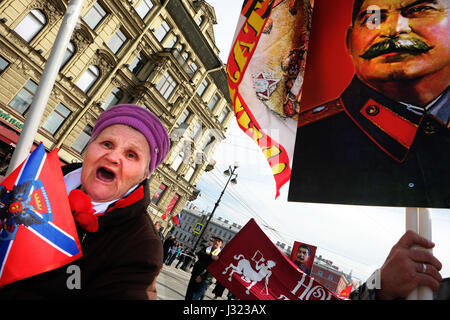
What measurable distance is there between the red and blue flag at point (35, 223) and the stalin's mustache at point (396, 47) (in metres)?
2.13

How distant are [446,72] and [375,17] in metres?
0.69

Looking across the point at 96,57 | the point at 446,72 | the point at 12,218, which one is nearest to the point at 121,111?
the point at 12,218

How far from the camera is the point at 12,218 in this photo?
1.16m

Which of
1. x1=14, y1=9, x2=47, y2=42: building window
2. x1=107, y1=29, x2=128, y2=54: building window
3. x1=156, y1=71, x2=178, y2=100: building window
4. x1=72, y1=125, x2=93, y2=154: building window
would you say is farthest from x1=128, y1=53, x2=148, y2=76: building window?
x1=14, y1=9, x2=47, y2=42: building window

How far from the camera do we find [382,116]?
5.25 ft

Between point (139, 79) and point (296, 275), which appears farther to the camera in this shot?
point (139, 79)

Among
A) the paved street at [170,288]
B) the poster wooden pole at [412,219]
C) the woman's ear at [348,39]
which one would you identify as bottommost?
the paved street at [170,288]

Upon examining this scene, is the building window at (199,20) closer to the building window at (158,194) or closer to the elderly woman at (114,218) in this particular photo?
the building window at (158,194)

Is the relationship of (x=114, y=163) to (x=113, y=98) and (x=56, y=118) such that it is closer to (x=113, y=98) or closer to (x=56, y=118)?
(x=56, y=118)

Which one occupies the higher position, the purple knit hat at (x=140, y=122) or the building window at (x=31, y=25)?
the building window at (x=31, y=25)

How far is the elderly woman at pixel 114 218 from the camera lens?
1.15 m

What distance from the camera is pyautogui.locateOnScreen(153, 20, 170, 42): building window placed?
21625 millimetres

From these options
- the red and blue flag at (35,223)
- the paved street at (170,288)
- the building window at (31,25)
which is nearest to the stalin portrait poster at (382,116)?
the red and blue flag at (35,223)

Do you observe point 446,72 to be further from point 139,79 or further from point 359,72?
point 139,79
